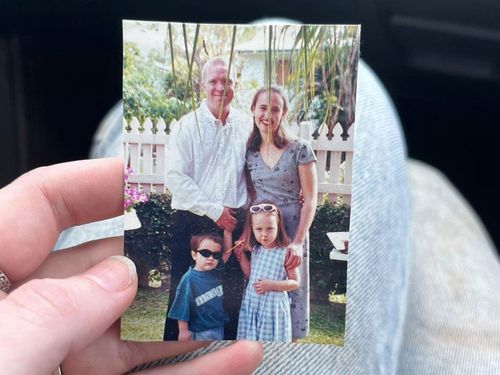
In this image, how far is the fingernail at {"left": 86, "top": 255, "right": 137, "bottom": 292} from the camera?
53cm

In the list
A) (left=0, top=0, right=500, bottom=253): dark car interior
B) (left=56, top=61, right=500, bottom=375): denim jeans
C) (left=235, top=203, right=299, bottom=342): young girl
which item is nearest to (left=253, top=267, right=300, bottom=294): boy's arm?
(left=235, top=203, right=299, bottom=342): young girl

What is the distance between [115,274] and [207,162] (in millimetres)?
131

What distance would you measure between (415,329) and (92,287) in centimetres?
46

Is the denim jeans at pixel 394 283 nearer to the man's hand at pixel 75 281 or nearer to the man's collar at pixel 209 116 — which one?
the man's hand at pixel 75 281

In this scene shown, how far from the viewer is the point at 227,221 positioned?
0.54 metres

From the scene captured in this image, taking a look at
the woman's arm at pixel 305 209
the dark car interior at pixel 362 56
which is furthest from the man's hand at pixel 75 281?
the dark car interior at pixel 362 56

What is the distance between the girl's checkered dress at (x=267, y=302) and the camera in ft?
1.78

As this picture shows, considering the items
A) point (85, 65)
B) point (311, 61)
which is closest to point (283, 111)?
point (311, 61)

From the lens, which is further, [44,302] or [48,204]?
[48,204]

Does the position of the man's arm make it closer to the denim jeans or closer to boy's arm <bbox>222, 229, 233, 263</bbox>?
boy's arm <bbox>222, 229, 233, 263</bbox>

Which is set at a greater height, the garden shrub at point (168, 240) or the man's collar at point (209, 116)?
the man's collar at point (209, 116)

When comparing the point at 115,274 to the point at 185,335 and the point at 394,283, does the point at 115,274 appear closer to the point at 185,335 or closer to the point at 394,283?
the point at 185,335

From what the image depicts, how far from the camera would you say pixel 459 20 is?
1.29 meters

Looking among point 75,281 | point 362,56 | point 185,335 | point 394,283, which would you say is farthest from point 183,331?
point 362,56
